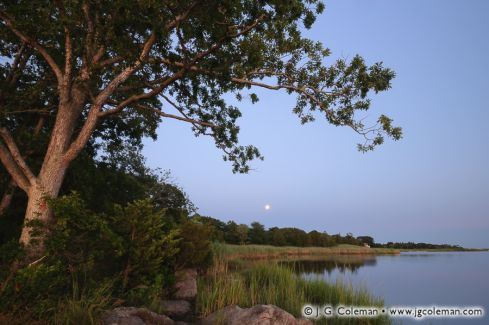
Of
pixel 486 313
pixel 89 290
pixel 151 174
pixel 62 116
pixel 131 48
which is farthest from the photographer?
pixel 151 174

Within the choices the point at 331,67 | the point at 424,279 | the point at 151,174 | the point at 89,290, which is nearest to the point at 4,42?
the point at 89,290

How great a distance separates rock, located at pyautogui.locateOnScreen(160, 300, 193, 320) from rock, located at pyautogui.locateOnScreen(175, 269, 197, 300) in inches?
51.3

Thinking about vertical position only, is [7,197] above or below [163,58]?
below

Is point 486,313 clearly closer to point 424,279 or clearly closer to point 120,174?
point 424,279

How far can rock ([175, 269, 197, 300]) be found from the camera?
37.7ft

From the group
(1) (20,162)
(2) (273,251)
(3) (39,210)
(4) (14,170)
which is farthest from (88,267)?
(2) (273,251)

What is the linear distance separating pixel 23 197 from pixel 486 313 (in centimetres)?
2139

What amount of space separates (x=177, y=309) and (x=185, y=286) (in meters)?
2.34

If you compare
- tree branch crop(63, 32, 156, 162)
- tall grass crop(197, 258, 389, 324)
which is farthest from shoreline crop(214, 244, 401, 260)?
tree branch crop(63, 32, 156, 162)

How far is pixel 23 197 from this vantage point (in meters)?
13.3

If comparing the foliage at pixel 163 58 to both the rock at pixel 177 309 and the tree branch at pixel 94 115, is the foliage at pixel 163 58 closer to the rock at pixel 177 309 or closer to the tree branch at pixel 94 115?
the tree branch at pixel 94 115

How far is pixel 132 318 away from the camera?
680cm

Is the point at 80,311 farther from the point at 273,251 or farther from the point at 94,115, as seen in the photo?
the point at 273,251

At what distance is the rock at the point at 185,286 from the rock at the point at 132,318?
395cm
